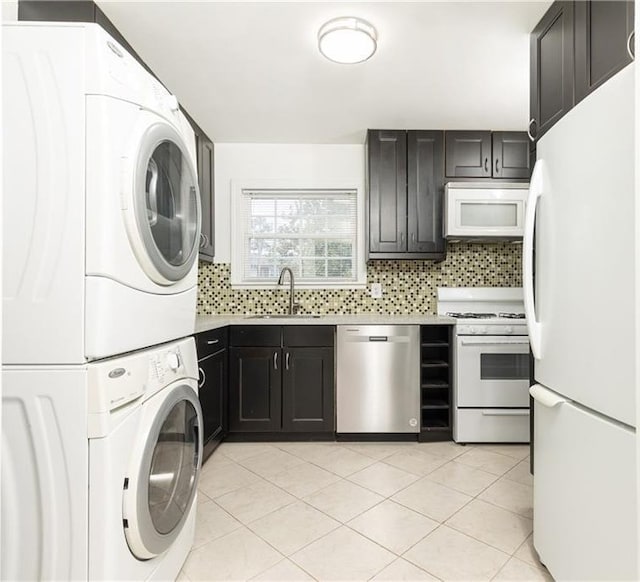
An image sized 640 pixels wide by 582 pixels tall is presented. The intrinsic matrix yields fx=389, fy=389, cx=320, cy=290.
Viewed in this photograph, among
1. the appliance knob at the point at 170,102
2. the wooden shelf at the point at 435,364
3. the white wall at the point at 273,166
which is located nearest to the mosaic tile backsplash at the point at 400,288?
the white wall at the point at 273,166

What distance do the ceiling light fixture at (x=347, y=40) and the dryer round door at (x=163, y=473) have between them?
1732mm

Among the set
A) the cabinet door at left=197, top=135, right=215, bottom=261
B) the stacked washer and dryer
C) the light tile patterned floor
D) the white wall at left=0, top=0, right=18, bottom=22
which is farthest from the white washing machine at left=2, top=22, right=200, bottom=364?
the cabinet door at left=197, top=135, right=215, bottom=261

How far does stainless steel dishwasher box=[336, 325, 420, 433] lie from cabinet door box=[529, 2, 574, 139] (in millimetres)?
1555

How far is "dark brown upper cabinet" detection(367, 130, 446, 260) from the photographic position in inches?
123

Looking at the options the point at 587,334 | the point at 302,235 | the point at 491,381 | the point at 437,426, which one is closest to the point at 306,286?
the point at 302,235

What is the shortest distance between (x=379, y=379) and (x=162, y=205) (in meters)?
2.07

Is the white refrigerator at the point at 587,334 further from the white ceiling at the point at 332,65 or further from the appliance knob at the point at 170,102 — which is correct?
the appliance knob at the point at 170,102

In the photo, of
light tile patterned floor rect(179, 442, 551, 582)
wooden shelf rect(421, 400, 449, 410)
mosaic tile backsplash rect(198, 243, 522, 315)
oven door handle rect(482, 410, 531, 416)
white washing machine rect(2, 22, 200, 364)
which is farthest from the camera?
mosaic tile backsplash rect(198, 243, 522, 315)

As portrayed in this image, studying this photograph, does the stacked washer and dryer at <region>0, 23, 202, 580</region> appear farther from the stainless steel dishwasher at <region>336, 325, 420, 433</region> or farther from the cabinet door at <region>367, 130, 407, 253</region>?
the cabinet door at <region>367, 130, 407, 253</region>

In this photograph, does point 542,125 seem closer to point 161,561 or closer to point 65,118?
point 65,118

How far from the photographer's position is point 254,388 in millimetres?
2877

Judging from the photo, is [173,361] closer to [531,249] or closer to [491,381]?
[531,249]

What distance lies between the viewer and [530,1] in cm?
173

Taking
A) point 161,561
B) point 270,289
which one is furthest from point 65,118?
point 270,289
